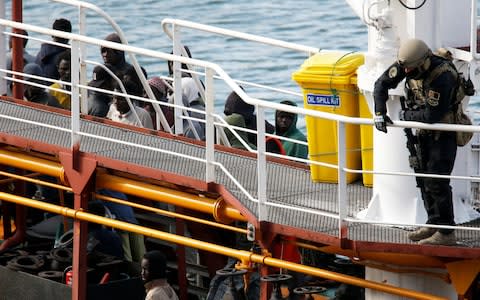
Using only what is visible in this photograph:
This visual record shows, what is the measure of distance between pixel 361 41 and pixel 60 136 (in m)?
20.0

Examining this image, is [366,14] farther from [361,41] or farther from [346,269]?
[361,41]

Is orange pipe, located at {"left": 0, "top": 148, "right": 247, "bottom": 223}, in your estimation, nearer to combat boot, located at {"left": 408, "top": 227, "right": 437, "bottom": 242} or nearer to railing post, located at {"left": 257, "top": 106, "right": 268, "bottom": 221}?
railing post, located at {"left": 257, "top": 106, "right": 268, "bottom": 221}

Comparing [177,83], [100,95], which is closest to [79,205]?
[177,83]

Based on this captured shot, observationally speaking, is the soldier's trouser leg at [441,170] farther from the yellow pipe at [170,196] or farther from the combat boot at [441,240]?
the yellow pipe at [170,196]

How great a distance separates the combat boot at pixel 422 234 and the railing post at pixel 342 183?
0.46m

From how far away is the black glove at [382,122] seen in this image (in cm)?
1109

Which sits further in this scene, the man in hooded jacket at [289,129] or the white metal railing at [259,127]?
the man in hooded jacket at [289,129]

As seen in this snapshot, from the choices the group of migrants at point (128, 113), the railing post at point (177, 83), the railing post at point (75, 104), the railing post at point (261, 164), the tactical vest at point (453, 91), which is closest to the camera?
the tactical vest at point (453, 91)

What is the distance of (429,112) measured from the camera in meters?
11.1

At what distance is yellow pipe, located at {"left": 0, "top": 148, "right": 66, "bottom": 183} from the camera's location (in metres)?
13.4

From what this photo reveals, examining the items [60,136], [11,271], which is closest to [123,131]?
[60,136]

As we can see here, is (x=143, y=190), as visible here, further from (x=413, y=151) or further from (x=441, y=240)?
(x=441, y=240)

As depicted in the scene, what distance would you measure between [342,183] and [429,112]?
0.75 metres

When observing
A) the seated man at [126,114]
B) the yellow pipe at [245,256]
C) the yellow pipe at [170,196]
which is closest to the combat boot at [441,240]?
the yellow pipe at [245,256]
